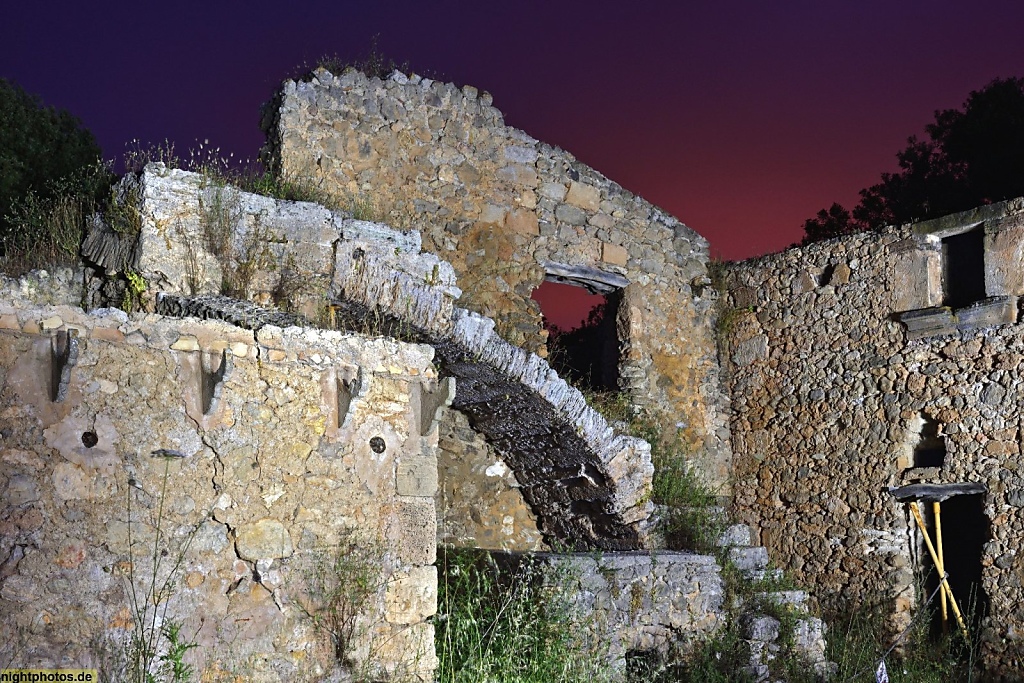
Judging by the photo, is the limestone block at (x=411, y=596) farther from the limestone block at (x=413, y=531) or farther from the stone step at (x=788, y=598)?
the stone step at (x=788, y=598)

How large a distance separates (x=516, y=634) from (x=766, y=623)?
2.33m

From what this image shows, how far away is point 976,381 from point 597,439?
12.1 feet

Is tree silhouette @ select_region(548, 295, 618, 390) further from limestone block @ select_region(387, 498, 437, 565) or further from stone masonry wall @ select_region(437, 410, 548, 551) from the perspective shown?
limestone block @ select_region(387, 498, 437, 565)

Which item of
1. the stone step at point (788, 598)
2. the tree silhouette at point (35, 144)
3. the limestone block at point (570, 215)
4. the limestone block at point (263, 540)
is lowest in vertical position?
the stone step at point (788, 598)

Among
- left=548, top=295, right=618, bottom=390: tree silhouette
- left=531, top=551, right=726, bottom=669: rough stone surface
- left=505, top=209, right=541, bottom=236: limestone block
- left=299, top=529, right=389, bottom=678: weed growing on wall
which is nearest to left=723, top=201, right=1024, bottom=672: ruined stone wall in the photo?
left=548, top=295, right=618, bottom=390: tree silhouette

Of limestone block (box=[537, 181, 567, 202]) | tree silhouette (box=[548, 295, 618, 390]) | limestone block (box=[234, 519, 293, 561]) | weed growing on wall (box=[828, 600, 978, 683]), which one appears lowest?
weed growing on wall (box=[828, 600, 978, 683])

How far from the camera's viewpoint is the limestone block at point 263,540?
3852 millimetres

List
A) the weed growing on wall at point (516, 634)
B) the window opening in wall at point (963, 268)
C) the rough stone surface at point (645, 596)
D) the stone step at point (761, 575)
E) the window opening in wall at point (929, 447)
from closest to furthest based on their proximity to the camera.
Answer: the weed growing on wall at point (516, 634)
the rough stone surface at point (645, 596)
the stone step at point (761, 575)
the window opening in wall at point (929, 447)
the window opening in wall at point (963, 268)

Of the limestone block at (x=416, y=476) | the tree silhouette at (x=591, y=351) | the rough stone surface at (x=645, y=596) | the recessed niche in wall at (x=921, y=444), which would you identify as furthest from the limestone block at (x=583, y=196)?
the limestone block at (x=416, y=476)

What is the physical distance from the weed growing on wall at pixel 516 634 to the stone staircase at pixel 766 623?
59.5 inches

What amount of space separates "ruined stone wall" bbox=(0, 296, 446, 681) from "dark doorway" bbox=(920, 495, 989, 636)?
5.99 metres

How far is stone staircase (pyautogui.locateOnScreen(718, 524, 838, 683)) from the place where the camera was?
22.1ft

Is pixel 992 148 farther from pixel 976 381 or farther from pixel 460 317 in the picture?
pixel 460 317

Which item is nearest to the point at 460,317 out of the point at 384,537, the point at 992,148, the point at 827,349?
the point at 384,537
